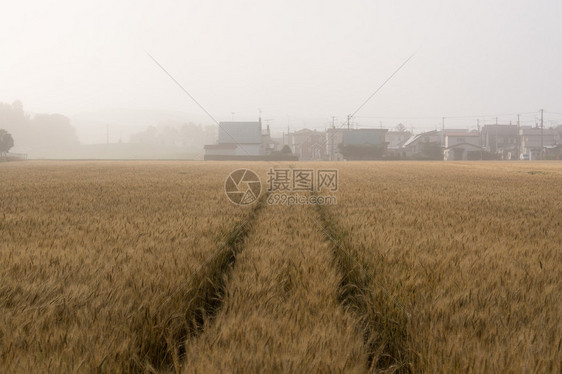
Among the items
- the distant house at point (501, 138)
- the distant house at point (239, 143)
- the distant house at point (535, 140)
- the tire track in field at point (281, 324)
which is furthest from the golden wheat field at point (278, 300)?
the distant house at point (501, 138)

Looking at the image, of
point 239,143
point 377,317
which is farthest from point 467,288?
point 239,143

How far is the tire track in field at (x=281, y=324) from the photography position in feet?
5.48

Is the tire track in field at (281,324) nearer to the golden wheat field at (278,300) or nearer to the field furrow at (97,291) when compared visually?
the golden wheat field at (278,300)

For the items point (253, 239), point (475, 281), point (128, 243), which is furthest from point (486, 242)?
point (128, 243)

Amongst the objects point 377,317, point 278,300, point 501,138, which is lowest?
point 377,317

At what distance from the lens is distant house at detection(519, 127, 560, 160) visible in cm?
8753

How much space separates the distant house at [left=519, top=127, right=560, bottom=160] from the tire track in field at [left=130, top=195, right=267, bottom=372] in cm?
10123

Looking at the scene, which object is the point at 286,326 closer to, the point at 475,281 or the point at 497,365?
the point at 497,365

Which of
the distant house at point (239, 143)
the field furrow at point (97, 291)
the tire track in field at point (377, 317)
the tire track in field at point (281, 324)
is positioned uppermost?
the distant house at point (239, 143)

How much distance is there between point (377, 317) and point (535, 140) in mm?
119016

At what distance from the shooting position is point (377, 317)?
2.53 m

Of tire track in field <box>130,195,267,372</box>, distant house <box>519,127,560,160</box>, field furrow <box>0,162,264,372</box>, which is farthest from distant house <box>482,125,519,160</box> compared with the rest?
tire track in field <box>130,195,267,372</box>

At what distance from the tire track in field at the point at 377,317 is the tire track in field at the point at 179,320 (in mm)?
1057

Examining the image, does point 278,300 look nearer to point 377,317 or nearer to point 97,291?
point 377,317
